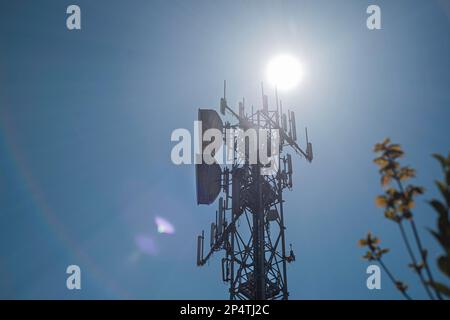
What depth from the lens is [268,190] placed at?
1867 centimetres

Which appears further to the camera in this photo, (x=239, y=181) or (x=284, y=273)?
(x=239, y=181)

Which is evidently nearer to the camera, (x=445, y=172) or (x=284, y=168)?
(x=445, y=172)

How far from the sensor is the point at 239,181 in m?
18.8

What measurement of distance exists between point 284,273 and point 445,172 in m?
14.2

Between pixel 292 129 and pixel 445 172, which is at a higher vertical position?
pixel 292 129
